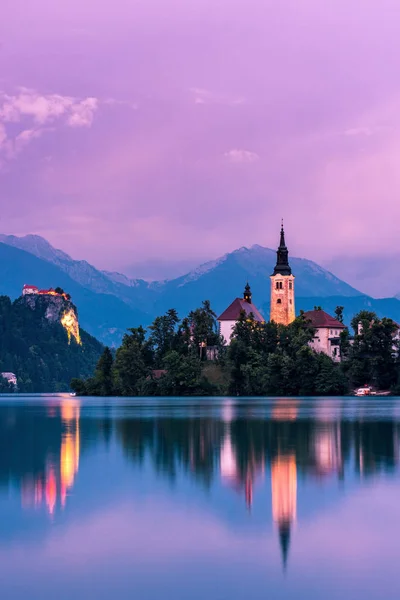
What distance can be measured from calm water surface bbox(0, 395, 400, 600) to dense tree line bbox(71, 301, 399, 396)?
9315 cm

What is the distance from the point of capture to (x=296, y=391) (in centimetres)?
14725

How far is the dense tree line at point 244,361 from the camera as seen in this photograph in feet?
458

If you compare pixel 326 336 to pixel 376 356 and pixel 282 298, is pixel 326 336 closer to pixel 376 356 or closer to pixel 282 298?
pixel 282 298

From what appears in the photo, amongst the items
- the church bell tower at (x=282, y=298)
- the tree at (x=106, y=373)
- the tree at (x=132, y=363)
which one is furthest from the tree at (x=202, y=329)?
the church bell tower at (x=282, y=298)

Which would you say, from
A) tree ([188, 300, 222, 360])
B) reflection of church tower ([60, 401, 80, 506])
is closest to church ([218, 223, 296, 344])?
tree ([188, 300, 222, 360])

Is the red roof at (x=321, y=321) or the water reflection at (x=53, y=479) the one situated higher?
the red roof at (x=321, y=321)

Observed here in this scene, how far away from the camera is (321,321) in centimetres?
16600

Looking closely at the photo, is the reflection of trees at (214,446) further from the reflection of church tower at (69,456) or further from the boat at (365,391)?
the boat at (365,391)

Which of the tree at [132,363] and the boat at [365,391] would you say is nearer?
the boat at [365,391]

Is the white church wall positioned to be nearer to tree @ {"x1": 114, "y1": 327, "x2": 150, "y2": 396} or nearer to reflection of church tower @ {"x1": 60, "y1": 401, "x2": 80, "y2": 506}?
tree @ {"x1": 114, "y1": 327, "x2": 150, "y2": 396}

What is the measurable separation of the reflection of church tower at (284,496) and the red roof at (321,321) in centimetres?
12471

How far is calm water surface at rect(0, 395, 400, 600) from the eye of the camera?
18172mm

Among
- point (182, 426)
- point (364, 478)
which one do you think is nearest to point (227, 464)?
point (364, 478)

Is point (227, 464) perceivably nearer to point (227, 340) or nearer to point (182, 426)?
point (182, 426)
